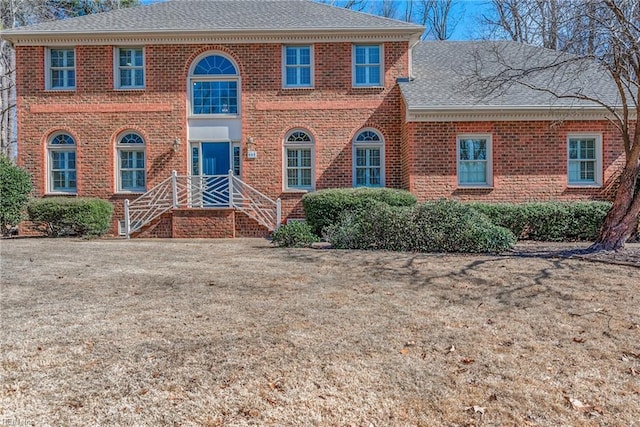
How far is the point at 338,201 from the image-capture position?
11938mm

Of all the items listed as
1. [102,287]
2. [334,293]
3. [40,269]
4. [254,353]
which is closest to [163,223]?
[40,269]

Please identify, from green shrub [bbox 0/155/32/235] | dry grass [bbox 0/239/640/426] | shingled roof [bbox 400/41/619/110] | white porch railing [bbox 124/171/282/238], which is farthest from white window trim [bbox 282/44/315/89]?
dry grass [bbox 0/239/640/426]

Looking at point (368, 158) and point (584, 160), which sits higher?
point (368, 158)

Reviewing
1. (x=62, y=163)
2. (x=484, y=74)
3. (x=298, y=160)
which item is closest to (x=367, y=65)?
(x=298, y=160)

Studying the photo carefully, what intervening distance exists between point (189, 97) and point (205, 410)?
1332 centimetres

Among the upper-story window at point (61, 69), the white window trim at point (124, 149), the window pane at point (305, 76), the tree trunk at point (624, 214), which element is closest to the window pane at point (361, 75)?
the window pane at point (305, 76)

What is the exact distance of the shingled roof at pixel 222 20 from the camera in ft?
45.9

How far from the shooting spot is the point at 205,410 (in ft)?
9.39

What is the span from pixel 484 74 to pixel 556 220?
626 cm

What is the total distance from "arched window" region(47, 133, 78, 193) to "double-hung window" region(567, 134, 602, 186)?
1609 centimetres

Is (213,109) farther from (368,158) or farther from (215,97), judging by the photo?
(368,158)

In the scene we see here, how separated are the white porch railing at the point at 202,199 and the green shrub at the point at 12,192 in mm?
2917

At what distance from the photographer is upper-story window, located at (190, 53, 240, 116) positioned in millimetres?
14562

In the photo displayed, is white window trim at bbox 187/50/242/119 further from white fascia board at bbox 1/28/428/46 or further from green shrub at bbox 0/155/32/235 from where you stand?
green shrub at bbox 0/155/32/235
